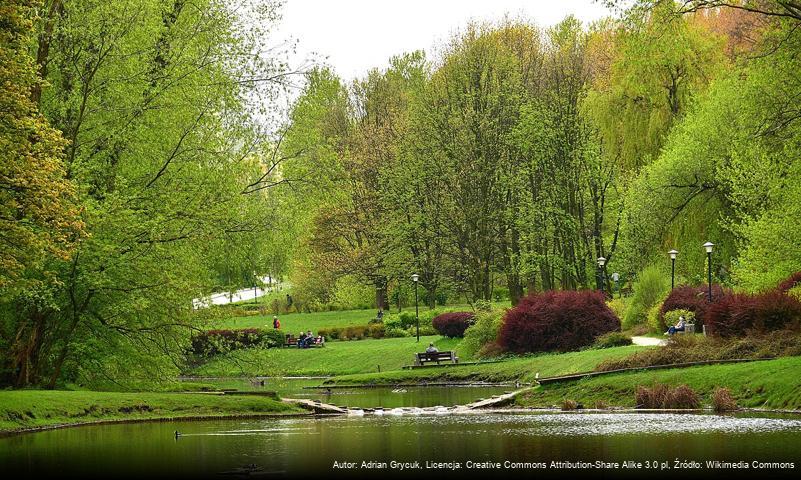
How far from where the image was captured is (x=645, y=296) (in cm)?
4269

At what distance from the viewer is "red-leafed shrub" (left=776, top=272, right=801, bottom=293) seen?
2914 centimetres

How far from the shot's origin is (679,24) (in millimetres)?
25344

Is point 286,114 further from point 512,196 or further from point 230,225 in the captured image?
point 512,196

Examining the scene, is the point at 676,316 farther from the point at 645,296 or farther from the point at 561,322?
the point at 645,296

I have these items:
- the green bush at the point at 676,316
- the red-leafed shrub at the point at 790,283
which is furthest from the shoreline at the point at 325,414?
the green bush at the point at 676,316

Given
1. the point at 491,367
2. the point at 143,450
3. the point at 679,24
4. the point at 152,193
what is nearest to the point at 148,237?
the point at 152,193

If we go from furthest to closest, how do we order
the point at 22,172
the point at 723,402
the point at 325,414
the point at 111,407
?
the point at 325,414 < the point at 111,407 < the point at 723,402 < the point at 22,172

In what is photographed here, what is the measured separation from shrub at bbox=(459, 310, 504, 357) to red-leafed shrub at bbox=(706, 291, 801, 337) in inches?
674

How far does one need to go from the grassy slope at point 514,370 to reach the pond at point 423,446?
947 cm

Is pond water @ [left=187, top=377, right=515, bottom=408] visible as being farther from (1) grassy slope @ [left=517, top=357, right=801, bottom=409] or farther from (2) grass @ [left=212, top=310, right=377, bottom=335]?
(2) grass @ [left=212, top=310, right=377, bottom=335]

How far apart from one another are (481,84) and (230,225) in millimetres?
31047

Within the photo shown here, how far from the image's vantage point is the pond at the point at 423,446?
14.2 metres

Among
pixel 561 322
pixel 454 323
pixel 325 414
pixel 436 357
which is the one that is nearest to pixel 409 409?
pixel 325 414

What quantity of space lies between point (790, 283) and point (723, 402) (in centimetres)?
910
